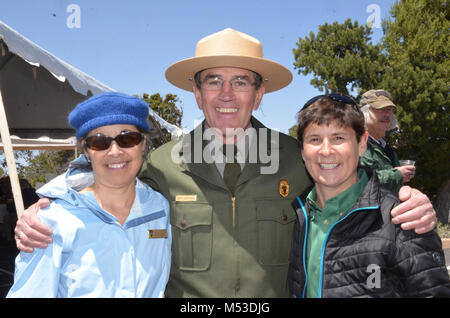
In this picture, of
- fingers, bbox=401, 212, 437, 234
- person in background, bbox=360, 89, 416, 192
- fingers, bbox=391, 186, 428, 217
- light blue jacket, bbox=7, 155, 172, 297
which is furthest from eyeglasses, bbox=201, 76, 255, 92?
person in background, bbox=360, 89, 416, 192

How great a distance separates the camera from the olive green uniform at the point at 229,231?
7.67 ft

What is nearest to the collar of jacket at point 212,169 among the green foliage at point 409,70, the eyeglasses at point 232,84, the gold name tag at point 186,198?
the gold name tag at point 186,198

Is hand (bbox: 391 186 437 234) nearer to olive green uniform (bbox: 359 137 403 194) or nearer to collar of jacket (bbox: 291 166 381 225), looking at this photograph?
collar of jacket (bbox: 291 166 381 225)

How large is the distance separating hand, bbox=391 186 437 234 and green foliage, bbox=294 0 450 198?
1082 centimetres

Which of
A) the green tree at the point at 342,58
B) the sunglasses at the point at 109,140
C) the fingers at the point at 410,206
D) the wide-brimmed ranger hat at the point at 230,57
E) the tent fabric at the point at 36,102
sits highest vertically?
the green tree at the point at 342,58

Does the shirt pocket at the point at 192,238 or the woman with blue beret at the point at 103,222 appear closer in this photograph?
the woman with blue beret at the point at 103,222

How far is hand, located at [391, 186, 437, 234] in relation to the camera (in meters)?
1.77

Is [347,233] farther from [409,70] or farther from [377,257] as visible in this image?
[409,70]

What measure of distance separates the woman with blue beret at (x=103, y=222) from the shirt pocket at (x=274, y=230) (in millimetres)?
586

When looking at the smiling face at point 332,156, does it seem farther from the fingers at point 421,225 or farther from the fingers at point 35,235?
the fingers at point 35,235

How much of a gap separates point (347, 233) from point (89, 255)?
A: 1308 millimetres

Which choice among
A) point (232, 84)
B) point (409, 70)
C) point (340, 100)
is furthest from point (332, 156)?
point (409, 70)

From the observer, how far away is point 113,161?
2.05 meters
